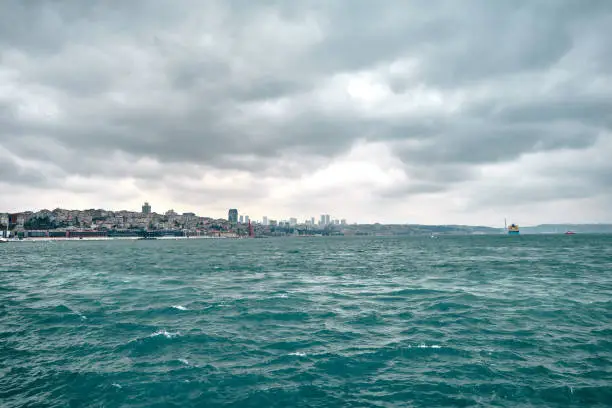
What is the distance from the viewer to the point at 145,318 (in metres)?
28.9

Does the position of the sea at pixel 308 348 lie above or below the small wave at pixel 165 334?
below

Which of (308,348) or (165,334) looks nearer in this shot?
(308,348)

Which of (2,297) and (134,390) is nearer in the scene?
(134,390)

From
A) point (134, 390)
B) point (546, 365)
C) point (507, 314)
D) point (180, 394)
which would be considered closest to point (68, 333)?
point (134, 390)

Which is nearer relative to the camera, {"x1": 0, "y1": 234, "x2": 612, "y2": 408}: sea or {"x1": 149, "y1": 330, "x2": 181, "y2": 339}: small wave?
{"x1": 0, "y1": 234, "x2": 612, "y2": 408}: sea

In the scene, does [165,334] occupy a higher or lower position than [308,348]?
higher

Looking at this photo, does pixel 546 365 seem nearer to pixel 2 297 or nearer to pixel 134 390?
pixel 134 390

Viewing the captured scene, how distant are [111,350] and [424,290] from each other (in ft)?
105

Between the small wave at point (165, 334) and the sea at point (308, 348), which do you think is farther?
the small wave at point (165, 334)

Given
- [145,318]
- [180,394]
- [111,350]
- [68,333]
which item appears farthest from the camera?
[145,318]

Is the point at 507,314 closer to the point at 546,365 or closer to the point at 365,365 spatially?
the point at 546,365

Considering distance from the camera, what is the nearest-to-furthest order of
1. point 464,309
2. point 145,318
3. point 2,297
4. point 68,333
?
point 68,333 < point 145,318 < point 464,309 < point 2,297

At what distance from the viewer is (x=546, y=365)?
741 inches

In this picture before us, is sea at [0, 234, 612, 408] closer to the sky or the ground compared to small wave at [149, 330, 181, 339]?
closer to the ground
